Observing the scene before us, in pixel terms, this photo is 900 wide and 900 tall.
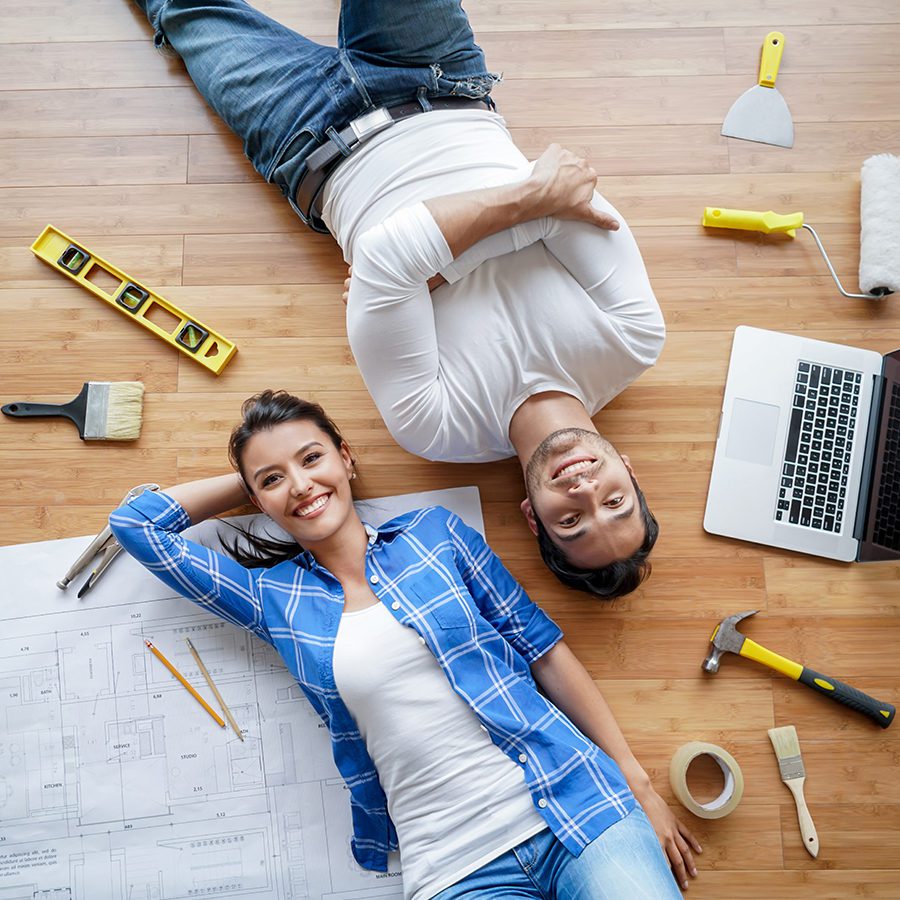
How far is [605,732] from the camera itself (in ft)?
5.24

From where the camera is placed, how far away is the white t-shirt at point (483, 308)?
1.47 m

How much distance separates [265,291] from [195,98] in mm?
480

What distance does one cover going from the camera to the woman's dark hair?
1.52 meters

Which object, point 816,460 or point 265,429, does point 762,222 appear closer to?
point 816,460

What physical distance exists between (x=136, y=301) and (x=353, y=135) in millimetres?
600

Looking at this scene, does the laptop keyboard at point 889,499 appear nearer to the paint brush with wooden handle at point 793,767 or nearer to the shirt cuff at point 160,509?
the paint brush with wooden handle at point 793,767

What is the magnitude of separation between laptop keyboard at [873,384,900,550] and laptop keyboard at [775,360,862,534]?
0.07 meters

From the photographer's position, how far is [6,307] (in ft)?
5.81

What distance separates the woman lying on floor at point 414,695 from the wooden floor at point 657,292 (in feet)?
0.67

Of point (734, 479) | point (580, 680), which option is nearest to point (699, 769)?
point (580, 680)

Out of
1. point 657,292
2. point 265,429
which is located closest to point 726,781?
point 657,292

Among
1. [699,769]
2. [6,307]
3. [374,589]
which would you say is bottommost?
[699,769]

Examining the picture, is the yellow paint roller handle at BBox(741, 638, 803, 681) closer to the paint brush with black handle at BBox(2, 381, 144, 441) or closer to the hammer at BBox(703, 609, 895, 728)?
the hammer at BBox(703, 609, 895, 728)

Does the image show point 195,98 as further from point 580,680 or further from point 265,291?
point 580,680
